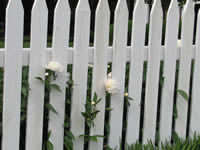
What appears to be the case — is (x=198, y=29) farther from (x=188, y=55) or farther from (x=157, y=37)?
(x=157, y=37)

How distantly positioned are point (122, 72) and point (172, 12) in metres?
0.62

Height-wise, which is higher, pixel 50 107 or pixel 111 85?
pixel 111 85

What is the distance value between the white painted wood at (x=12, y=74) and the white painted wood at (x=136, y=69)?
811 millimetres

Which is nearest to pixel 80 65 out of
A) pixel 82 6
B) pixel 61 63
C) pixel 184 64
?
pixel 61 63

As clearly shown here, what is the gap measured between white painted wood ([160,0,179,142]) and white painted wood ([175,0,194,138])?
3.4 inches

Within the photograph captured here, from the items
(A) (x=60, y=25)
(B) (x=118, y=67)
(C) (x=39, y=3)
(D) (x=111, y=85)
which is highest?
(C) (x=39, y=3)

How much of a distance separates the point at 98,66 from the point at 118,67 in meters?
0.15

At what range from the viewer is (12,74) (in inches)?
79.7

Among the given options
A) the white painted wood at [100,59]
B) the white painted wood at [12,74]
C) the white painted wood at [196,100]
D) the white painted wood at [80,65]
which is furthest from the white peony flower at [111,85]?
the white painted wood at [196,100]

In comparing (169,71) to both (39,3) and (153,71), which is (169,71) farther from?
(39,3)

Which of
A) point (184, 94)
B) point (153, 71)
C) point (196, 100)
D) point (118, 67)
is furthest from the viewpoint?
point (196, 100)

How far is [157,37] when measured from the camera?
2566mm

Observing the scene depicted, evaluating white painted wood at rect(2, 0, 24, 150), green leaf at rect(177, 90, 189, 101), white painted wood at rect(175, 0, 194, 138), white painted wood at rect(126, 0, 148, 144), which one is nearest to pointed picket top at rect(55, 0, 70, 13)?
white painted wood at rect(2, 0, 24, 150)

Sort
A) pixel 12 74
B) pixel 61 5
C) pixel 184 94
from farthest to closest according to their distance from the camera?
pixel 184 94
pixel 61 5
pixel 12 74
